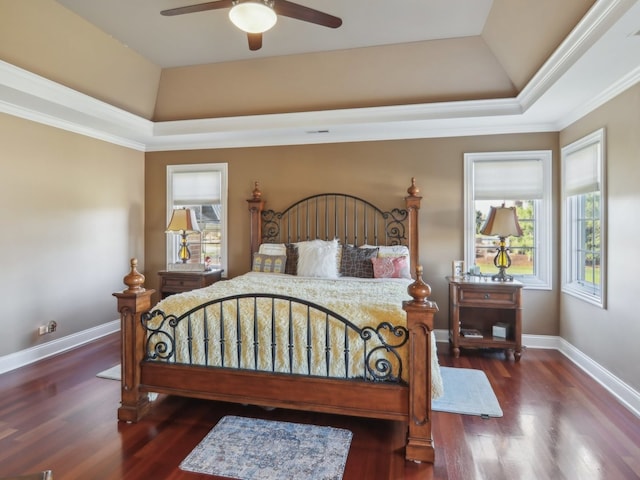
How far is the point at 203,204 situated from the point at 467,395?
3897mm

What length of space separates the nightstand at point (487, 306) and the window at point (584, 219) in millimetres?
638

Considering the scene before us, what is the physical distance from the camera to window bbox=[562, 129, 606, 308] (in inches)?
127

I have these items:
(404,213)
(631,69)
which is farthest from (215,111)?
(631,69)

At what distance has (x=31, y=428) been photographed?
7.77ft

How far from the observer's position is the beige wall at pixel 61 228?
341 centimetres

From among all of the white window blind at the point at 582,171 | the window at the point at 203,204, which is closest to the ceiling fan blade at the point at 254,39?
the window at the point at 203,204

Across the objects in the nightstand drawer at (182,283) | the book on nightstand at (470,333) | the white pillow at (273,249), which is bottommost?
the book on nightstand at (470,333)

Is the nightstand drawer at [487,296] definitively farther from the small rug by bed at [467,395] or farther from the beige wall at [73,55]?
the beige wall at [73,55]

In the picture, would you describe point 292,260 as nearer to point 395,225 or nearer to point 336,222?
point 336,222

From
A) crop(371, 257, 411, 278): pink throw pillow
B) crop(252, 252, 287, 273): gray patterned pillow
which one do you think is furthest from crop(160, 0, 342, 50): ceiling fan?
crop(252, 252, 287, 273): gray patterned pillow

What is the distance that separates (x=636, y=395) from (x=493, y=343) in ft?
3.87

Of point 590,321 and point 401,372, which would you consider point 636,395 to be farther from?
point 401,372

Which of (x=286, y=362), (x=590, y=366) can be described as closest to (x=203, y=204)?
(x=286, y=362)

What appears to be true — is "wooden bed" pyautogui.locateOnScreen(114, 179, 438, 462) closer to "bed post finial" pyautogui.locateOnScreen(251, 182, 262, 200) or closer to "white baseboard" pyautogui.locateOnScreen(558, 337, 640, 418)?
"white baseboard" pyautogui.locateOnScreen(558, 337, 640, 418)
